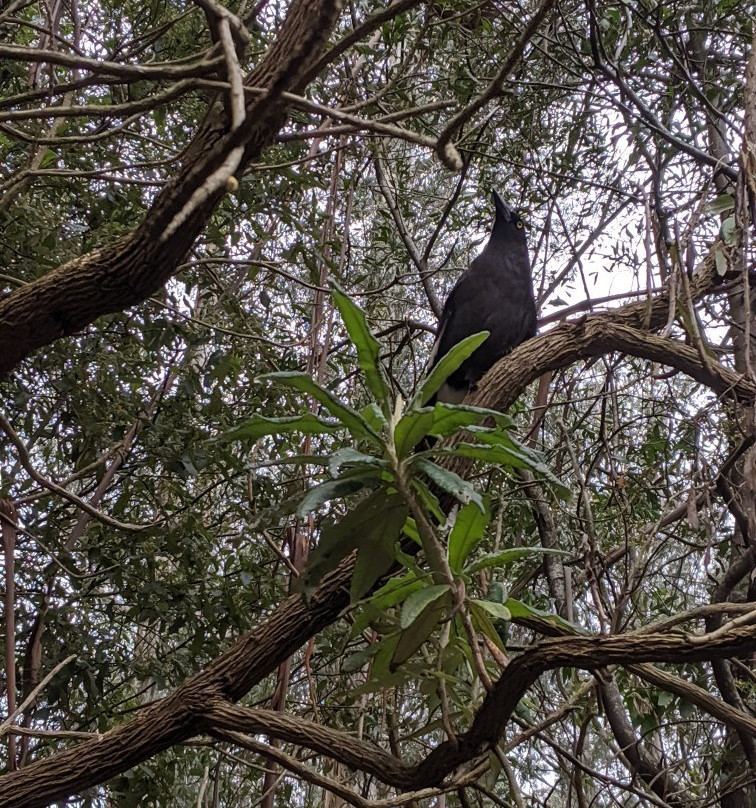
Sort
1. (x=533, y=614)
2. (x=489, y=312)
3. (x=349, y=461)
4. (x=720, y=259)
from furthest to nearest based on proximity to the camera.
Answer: (x=489, y=312), (x=720, y=259), (x=533, y=614), (x=349, y=461)

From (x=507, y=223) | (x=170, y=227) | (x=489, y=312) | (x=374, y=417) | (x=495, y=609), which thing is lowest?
(x=495, y=609)

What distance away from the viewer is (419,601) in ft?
3.40

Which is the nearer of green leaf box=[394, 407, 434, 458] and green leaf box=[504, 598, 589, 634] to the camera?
green leaf box=[394, 407, 434, 458]

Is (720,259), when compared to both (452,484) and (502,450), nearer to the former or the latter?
(502,450)

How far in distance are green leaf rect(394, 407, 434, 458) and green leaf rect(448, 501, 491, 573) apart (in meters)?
0.14

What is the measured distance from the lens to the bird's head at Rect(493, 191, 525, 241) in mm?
3146

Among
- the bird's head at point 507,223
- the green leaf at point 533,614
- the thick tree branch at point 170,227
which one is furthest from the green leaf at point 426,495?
the bird's head at point 507,223

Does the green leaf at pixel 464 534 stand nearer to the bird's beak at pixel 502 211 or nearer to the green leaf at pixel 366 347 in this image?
the green leaf at pixel 366 347

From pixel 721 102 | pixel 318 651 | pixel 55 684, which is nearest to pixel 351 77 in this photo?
pixel 721 102

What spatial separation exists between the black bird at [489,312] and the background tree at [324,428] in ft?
0.83

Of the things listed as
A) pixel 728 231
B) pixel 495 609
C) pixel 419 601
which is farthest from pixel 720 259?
pixel 419 601

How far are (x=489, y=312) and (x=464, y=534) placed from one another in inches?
71.2

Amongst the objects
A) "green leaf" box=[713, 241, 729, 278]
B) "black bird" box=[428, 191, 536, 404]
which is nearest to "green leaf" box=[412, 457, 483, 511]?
"green leaf" box=[713, 241, 729, 278]

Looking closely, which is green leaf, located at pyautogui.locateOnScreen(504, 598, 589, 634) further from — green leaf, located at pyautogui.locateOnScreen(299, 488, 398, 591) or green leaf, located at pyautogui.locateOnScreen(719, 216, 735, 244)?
green leaf, located at pyautogui.locateOnScreen(719, 216, 735, 244)
